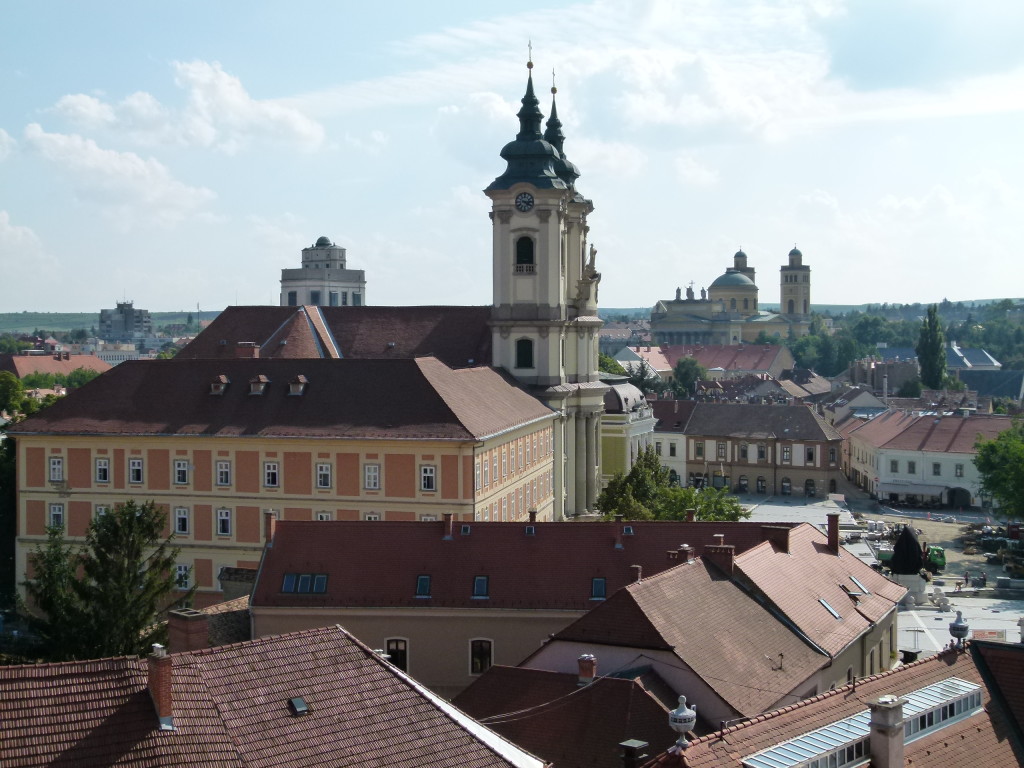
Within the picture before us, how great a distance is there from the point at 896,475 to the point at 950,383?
166 ft

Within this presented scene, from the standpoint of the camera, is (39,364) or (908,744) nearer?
(908,744)

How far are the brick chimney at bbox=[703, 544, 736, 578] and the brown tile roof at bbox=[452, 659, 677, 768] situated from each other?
17.1 ft

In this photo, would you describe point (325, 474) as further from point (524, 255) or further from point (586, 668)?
point (586, 668)

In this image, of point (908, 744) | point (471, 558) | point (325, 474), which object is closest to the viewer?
point (908, 744)

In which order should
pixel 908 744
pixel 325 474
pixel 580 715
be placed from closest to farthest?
pixel 908 744
pixel 580 715
pixel 325 474

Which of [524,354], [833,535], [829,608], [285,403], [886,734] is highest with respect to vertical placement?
[524,354]

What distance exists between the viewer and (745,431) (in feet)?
309

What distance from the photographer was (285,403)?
5084cm

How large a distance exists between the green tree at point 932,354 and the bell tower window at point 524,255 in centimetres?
7856

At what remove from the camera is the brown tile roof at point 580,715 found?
23719 mm

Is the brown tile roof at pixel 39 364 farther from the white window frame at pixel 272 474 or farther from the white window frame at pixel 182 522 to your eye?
the white window frame at pixel 272 474

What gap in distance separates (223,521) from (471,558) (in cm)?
1787

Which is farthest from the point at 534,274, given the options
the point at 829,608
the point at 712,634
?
the point at 712,634

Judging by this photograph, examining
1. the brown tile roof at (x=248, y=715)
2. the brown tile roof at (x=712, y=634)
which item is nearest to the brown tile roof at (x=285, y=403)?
the brown tile roof at (x=712, y=634)
